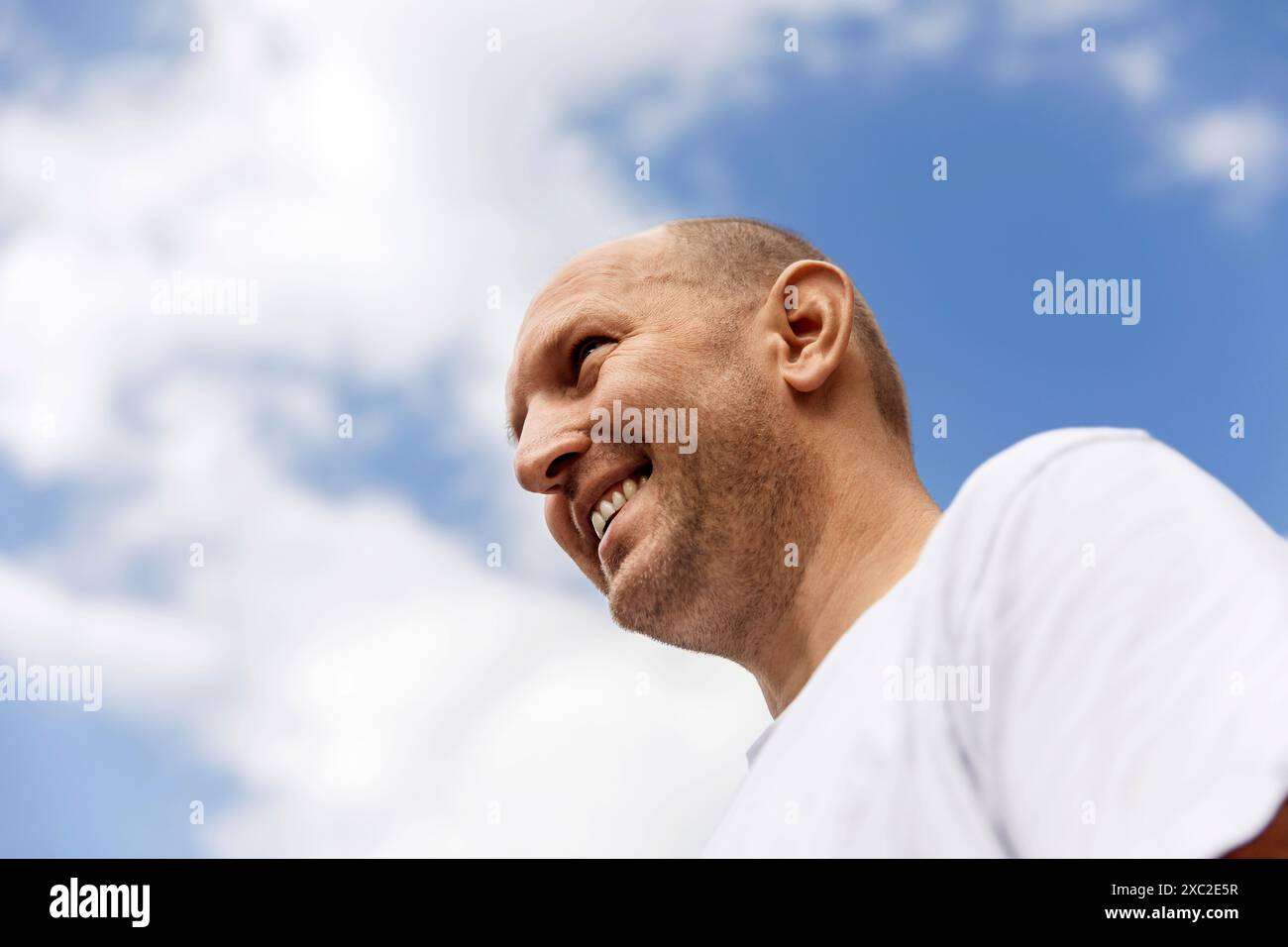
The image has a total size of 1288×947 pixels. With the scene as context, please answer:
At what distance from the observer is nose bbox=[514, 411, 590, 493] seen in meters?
3.15

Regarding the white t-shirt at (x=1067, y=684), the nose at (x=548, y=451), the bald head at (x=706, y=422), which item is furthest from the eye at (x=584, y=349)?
the white t-shirt at (x=1067, y=684)

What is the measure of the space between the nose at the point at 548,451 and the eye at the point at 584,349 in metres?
0.17

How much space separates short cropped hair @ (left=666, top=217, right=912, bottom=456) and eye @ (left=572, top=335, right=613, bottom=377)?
314 millimetres

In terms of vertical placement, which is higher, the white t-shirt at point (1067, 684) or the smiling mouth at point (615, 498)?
the smiling mouth at point (615, 498)

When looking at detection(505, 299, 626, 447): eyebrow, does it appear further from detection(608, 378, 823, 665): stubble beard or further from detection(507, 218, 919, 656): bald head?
detection(608, 378, 823, 665): stubble beard

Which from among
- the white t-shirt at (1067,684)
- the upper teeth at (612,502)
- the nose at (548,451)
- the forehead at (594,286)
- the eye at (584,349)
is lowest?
the white t-shirt at (1067,684)

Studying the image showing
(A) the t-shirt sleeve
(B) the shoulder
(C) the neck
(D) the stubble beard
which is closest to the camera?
(A) the t-shirt sleeve

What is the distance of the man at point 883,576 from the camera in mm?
1578

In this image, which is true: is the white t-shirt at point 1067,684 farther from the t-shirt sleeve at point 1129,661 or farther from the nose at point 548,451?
the nose at point 548,451

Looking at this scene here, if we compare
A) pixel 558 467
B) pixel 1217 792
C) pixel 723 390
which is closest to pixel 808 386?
pixel 723 390

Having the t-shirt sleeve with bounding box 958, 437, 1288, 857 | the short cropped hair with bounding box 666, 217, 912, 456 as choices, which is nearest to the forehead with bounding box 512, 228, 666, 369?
the short cropped hair with bounding box 666, 217, 912, 456

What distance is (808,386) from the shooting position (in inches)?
116

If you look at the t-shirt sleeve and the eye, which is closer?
the t-shirt sleeve
